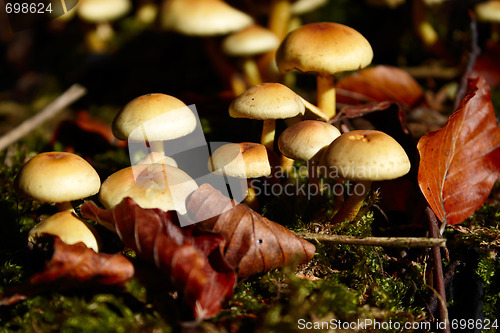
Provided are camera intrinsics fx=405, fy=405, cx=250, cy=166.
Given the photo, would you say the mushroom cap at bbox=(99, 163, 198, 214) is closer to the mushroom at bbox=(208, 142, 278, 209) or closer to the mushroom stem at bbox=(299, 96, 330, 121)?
the mushroom at bbox=(208, 142, 278, 209)

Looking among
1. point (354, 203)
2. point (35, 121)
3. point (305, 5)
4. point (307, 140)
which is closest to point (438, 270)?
point (354, 203)

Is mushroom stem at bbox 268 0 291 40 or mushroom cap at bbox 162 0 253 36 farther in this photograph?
mushroom stem at bbox 268 0 291 40

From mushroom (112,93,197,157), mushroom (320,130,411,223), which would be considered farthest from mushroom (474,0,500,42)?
mushroom (112,93,197,157)

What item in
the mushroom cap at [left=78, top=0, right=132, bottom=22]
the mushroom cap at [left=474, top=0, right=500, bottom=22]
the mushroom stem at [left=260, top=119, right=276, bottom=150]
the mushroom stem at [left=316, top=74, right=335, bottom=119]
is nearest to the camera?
the mushroom stem at [left=260, top=119, right=276, bottom=150]

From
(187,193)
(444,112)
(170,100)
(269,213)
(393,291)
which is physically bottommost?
(444,112)

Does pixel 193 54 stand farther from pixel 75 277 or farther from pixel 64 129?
pixel 75 277

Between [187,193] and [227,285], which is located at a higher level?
[187,193]

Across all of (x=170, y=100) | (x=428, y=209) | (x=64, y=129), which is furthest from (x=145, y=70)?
(x=428, y=209)

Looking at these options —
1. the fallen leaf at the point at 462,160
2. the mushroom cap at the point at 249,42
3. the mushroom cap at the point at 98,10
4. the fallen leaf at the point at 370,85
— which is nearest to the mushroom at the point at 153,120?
the fallen leaf at the point at 462,160
